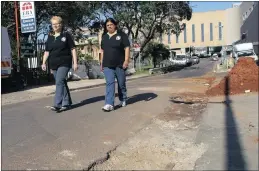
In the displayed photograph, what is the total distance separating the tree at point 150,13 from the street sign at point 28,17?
735 inches

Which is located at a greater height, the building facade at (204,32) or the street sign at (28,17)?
the building facade at (204,32)

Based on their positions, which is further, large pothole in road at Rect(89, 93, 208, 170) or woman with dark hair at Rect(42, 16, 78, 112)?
woman with dark hair at Rect(42, 16, 78, 112)

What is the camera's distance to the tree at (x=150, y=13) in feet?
113

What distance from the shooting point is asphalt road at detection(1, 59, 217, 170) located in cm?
504

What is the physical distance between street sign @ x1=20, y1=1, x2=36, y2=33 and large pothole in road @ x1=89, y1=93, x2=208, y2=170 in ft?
32.3

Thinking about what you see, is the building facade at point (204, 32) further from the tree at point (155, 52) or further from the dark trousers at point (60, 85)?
the dark trousers at point (60, 85)

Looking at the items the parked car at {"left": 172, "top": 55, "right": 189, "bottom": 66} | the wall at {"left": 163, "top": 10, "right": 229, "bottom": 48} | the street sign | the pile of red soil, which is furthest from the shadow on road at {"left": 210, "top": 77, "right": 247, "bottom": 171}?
the wall at {"left": 163, "top": 10, "right": 229, "bottom": 48}

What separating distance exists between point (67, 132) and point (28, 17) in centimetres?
1043

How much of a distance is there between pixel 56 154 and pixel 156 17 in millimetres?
31927

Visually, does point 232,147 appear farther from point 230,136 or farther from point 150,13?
point 150,13

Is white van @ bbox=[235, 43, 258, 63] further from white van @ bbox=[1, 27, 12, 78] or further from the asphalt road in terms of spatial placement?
the asphalt road

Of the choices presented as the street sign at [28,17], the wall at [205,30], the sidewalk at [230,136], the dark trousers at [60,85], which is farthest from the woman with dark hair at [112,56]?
the wall at [205,30]

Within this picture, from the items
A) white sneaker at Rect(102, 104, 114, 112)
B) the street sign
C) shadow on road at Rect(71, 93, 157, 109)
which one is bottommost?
shadow on road at Rect(71, 93, 157, 109)

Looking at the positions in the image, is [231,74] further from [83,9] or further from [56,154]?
[83,9]
